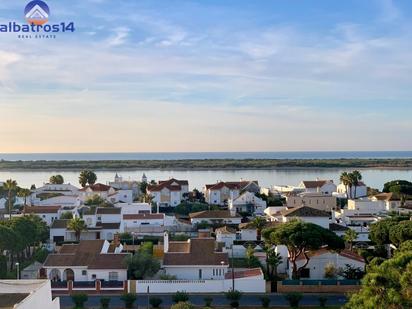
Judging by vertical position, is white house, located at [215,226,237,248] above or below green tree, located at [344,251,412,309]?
below

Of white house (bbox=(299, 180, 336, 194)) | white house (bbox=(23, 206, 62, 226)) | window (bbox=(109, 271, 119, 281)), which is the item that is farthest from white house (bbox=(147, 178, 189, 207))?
window (bbox=(109, 271, 119, 281))

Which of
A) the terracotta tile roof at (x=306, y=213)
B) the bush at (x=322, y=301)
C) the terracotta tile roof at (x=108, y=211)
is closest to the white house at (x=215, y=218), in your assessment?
the terracotta tile roof at (x=108, y=211)

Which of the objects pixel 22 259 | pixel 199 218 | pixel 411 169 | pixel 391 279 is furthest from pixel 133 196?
pixel 411 169

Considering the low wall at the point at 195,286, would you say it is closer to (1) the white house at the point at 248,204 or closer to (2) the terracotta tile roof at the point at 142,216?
(2) the terracotta tile roof at the point at 142,216

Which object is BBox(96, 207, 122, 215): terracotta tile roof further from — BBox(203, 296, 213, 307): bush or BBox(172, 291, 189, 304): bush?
BBox(203, 296, 213, 307): bush

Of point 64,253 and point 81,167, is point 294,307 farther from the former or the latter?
point 81,167

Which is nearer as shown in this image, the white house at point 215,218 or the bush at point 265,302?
the bush at point 265,302
